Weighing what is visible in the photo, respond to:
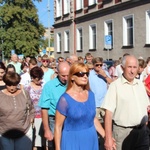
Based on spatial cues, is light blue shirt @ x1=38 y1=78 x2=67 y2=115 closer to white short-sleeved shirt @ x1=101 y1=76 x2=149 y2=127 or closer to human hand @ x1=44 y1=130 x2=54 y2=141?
human hand @ x1=44 y1=130 x2=54 y2=141

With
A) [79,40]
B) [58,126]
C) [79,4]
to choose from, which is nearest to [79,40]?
[79,40]

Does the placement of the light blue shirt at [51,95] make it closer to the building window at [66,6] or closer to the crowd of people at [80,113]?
the crowd of people at [80,113]

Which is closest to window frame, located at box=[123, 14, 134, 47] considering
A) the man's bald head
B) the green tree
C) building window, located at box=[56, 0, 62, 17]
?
building window, located at box=[56, 0, 62, 17]

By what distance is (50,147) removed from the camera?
6.16 m

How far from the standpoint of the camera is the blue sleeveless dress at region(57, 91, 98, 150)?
4.45m

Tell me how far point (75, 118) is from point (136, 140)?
1.42 meters

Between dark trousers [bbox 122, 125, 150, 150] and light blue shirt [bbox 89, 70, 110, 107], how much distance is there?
2.87m

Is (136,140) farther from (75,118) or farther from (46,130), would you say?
(75,118)

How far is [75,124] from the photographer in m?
4.46

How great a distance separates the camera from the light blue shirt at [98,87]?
8.50 meters

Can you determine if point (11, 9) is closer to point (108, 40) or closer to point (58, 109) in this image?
point (108, 40)

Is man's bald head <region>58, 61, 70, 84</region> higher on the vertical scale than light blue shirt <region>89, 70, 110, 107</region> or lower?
higher

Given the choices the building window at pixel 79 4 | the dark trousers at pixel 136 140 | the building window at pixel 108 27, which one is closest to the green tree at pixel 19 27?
the building window at pixel 79 4

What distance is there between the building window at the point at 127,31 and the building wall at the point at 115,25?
33cm
